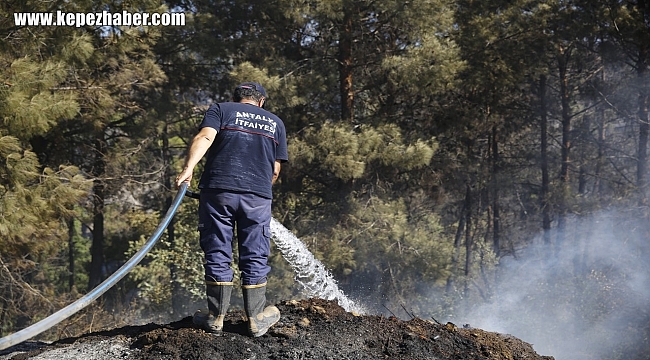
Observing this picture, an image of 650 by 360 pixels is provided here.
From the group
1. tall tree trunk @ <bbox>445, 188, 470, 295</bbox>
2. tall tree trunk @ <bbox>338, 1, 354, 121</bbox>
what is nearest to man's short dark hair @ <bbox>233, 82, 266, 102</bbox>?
tall tree trunk @ <bbox>338, 1, 354, 121</bbox>

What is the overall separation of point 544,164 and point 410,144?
17.7ft

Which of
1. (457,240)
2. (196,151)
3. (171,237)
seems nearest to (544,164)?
(457,240)

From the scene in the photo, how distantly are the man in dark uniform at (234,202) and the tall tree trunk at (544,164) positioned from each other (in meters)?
14.1

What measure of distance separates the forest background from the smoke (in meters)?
0.05

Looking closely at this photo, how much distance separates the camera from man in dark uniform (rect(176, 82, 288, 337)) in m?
3.90

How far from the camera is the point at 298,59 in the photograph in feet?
49.5

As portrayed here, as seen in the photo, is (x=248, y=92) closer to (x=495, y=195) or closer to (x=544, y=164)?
(x=544, y=164)

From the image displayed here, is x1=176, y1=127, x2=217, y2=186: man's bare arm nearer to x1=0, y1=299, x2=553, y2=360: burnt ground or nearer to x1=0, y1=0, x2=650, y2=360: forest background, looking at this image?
x1=0, y1=299, x2=553, y2=360: burnt ground

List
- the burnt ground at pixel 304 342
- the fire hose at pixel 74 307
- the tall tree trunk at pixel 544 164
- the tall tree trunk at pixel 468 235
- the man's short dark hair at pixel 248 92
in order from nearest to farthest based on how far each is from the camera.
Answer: the fire hose at pixel 74 307
the burnt ground at pixel 304 342
the man's short dark hair at pixel 248 92
the tall tree trunk at pixel 544 164
the tall tree trunk at pixel 468 235

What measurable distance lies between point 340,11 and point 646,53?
6.93 m

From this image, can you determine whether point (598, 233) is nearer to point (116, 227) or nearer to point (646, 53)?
point (646, 53)

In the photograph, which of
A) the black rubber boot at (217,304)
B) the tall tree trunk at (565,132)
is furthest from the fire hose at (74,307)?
the tall tree trunk at (565,132)

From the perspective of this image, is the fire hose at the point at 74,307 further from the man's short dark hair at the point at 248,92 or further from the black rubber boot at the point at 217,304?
the man's short dark hair at the point at 248,92

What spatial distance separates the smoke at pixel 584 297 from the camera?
1230cm
